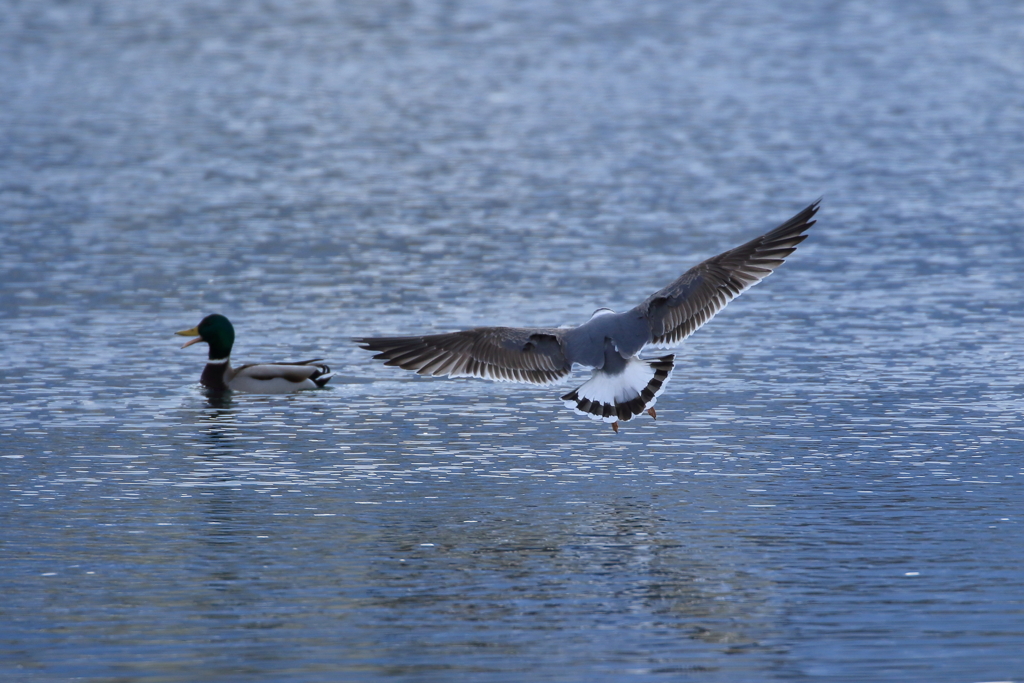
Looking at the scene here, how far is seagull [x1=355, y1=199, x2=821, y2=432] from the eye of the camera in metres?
12.3

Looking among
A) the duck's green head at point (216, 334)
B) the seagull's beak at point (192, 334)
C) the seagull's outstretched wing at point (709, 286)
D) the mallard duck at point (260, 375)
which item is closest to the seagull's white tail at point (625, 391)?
the seagull's outstretched wing at point (709, 286)

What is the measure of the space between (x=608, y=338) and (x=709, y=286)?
3.07 feet

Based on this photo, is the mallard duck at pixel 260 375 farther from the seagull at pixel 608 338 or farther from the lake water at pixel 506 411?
the seagull at pixel 608 338

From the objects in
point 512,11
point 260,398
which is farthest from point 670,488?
point 512,11

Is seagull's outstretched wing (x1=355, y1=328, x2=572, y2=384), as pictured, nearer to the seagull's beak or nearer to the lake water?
the lake water

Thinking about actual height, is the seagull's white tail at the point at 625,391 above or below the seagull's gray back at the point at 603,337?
below

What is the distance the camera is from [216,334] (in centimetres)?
1636

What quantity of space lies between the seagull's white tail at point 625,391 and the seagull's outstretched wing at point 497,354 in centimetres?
51

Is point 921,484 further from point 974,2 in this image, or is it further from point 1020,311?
point 974,2

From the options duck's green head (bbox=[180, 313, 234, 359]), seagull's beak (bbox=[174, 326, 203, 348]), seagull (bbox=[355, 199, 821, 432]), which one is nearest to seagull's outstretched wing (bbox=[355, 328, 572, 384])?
seagull (bbox=[355, 199, 821, 432])

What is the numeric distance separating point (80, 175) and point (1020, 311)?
710 inches

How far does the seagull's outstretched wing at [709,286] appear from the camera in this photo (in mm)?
12570

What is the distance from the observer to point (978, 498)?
37.0 feet

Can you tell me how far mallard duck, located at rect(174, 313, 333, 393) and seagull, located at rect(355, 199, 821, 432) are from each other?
10.5ft
